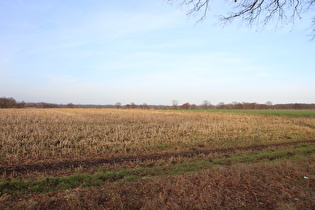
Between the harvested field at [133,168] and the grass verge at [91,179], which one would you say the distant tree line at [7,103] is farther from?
the grass verge at [91,179]

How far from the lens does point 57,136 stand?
1367 centimetres

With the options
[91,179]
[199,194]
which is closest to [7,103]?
[91,179]

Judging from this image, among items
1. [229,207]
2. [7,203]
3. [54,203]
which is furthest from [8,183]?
[229,207]

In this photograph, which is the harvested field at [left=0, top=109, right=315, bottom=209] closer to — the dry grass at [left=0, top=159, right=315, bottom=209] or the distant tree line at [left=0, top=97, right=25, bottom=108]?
the dry grass at [left=0, top=159, right=315, bottom=209]

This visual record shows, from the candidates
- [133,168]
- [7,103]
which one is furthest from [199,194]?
[7,103]

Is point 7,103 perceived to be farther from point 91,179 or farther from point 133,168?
point 91,179

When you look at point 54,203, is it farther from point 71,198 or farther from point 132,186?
point 132,186

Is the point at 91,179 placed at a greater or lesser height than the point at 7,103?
lesser

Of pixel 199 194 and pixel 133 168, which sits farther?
pixel 133 168

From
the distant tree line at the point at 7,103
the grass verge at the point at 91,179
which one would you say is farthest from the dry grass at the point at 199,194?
the distant tree line at the point at 7,103

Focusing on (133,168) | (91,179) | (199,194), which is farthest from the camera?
(133,168)

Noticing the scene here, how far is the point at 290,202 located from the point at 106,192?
4.37 metres

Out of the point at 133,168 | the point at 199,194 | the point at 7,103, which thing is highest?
the point at 7,103

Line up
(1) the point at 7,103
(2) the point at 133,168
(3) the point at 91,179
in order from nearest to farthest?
(3) the point at 91,179 < (2) the point at 133,168 < (1) the point at 7,103
